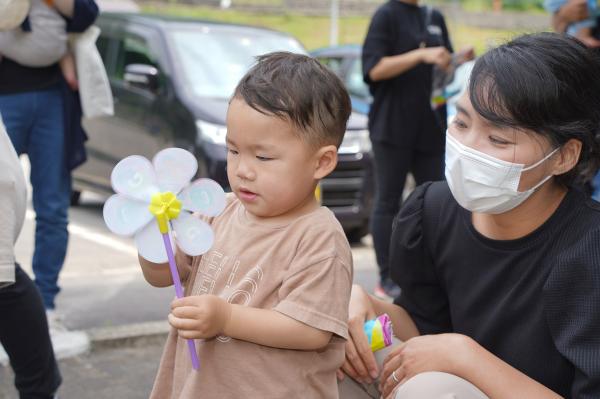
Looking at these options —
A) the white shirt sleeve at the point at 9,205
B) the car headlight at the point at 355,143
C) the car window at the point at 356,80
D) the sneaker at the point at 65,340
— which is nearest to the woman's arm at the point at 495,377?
the white shirt sleeve at the point at 9,205

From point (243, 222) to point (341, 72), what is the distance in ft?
23.8

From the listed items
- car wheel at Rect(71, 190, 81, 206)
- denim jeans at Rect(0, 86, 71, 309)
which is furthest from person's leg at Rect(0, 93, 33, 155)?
car wheel at Rect(71, 190, 81, 206)

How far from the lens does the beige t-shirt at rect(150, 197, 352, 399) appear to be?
6.58ft

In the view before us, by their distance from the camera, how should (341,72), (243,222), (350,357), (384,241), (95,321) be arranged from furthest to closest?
(341,72), (384,241), (95,321), (350,357), (243,222)

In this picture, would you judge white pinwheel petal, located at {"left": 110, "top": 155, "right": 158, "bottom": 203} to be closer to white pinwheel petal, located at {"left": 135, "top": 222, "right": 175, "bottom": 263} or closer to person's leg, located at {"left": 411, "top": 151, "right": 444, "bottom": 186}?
white pinwheel petal, located at {"left": 135, "top": 222, "right": 175, "bottom": 263}

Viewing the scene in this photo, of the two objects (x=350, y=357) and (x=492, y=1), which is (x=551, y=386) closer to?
(x=350, y=357)

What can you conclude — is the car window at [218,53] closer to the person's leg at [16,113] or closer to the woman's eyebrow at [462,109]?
the person's leg at [16,113]

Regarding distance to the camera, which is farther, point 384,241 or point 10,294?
point 384,241

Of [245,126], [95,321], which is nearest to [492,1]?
[95,321]

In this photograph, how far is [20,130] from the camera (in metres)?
3.84

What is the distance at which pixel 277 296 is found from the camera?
2061 millimetres

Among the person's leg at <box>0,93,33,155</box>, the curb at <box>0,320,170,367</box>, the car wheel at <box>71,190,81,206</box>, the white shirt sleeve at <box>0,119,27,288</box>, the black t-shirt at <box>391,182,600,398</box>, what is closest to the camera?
the black t-shirt at <box>391,182,600,398</box>

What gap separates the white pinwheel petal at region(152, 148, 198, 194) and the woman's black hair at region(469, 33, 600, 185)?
715 millimetres

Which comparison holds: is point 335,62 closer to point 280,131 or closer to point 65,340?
point 65,340
